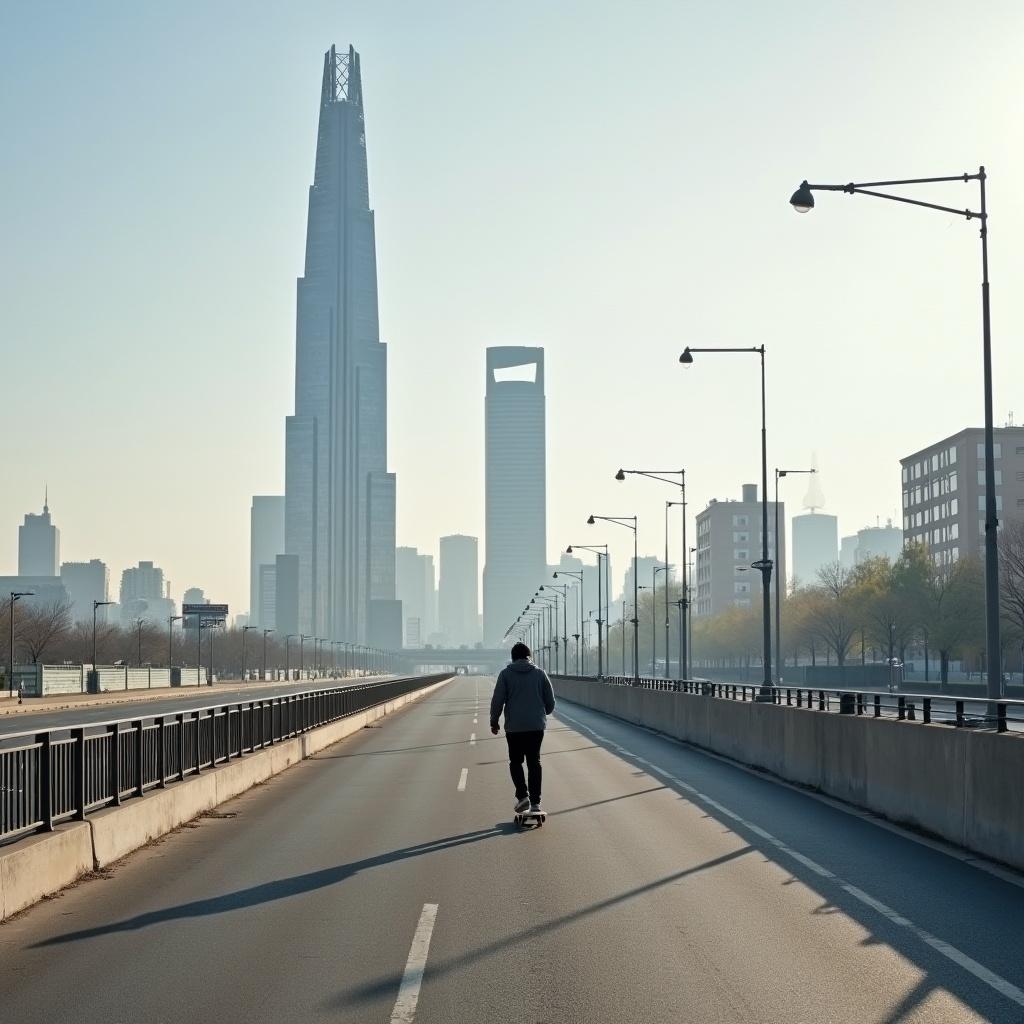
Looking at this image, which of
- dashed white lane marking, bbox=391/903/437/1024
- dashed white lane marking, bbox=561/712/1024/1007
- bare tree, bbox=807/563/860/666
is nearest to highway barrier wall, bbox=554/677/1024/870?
dashed white lane marking, bbox=561/712/1024/1007

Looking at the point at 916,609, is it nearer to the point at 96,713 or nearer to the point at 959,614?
the point at 959,614

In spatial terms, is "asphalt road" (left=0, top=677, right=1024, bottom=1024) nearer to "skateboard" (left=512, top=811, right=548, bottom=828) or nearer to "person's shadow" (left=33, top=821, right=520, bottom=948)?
"person's shadow" (left=33, top=821, right=520, bottom=948)

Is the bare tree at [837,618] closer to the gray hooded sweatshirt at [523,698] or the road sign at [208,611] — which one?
the road sign at [208,611]

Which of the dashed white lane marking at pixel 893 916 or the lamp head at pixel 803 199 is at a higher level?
the lamp head at pixel 803 199

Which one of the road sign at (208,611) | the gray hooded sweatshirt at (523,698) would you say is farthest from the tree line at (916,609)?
the road sign at (208,611)

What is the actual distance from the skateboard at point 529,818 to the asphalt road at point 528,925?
27cm

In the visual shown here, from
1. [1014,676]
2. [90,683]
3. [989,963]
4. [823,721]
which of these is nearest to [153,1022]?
[989,963]

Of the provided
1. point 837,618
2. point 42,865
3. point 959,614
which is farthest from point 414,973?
point 837,618

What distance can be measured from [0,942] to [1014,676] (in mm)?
101302

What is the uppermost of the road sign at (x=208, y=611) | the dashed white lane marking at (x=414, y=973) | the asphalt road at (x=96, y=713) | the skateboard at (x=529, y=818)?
the road sign at (x=208, y=611)

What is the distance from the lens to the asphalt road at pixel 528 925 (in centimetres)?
726

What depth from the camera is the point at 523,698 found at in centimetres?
1516

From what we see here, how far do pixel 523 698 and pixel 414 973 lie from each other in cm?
737

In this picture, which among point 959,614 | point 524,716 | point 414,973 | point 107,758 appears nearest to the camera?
point 414,973
